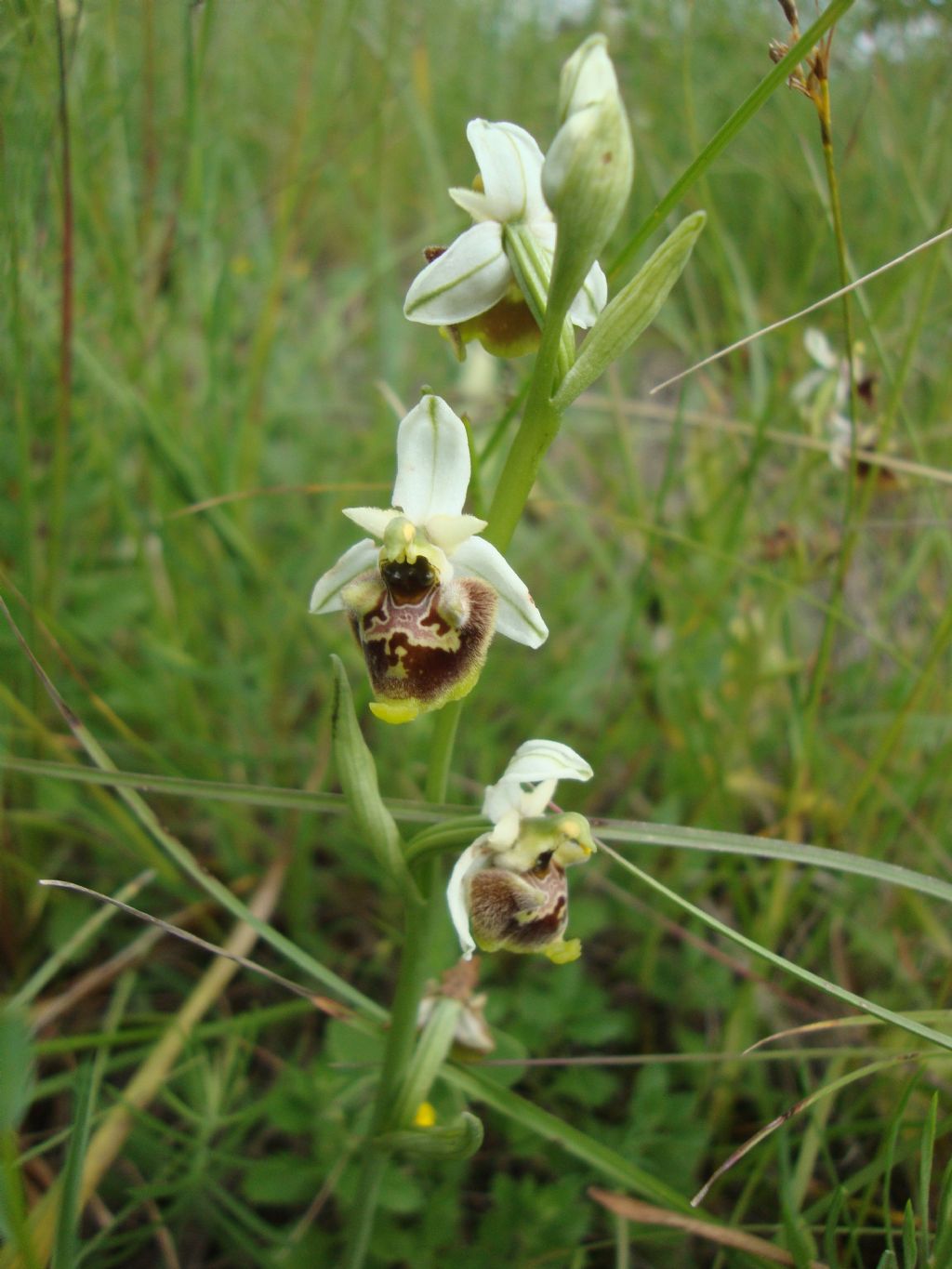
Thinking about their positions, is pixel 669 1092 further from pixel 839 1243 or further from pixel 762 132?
pixel 762 132

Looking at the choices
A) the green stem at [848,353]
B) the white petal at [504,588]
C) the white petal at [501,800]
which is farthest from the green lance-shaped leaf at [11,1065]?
the green stem at [848,353]

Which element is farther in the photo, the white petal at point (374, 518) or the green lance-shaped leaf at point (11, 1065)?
the white petal at point (374, 518)

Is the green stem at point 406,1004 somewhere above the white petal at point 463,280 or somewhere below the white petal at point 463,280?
below

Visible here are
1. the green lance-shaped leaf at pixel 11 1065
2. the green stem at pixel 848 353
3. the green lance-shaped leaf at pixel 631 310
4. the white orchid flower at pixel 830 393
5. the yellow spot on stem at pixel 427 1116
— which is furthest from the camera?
the white orchid flower at pixel 830 393

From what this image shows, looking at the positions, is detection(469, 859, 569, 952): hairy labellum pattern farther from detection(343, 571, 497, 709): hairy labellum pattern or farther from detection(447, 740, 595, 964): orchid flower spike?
detection(343, 571, 497, 709): hairy labellum pattern

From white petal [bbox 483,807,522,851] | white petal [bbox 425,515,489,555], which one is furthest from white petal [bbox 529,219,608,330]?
white petal [bbox 483,807,522,851]

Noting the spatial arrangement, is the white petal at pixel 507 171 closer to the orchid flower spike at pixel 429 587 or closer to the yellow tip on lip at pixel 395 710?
the orchid flower spike at pixel 429 587

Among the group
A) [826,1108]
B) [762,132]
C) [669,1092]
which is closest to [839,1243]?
[826,1108]
